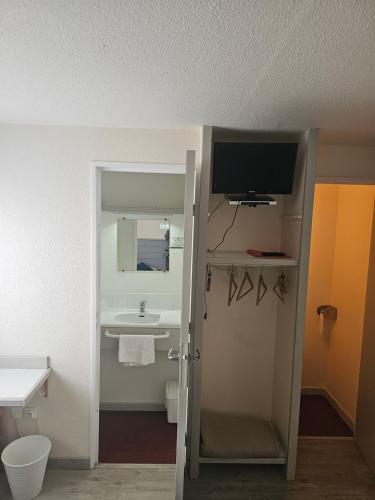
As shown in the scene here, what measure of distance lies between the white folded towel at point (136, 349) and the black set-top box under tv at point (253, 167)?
1430 millimetres

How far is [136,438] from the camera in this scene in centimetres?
259

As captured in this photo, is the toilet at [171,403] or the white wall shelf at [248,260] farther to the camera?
the toilet at [171,403]

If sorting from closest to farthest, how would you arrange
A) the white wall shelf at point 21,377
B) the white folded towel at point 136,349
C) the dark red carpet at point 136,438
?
the white wall shelf at point 21,377 < the dark red carpet at point 136,438 < the white folded towel at point 136,349

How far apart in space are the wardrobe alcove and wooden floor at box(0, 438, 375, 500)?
0.13 meters

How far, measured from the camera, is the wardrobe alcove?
6.54 feet

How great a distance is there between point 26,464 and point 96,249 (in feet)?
4.79

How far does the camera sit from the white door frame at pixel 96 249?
209cm

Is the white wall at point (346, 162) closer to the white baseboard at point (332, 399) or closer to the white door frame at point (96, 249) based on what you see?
the white door frame at point (96, 249)

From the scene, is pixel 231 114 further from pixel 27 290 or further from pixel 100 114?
pixel 27 290

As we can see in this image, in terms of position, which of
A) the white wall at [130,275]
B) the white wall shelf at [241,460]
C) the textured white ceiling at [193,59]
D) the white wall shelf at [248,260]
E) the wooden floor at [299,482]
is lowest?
the wooden floor at [299,482]

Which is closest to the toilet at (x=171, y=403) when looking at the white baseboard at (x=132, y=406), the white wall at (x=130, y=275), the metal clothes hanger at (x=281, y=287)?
the white baseboard at (x=132, y=406)

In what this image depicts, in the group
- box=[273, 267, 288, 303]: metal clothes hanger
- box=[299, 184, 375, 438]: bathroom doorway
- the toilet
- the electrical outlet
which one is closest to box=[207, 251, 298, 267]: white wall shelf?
box=[273, 267, 288, 303]: metal clothes hanger

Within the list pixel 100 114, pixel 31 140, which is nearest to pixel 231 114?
pixel 100 114

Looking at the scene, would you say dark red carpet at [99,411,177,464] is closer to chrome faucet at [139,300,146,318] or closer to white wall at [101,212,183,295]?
chrome faucet at [139,300,146,318]
